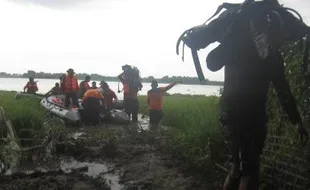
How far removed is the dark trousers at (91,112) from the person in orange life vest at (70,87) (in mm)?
2448

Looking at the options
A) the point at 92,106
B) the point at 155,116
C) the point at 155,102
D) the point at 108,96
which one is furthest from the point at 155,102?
the point at 108,96

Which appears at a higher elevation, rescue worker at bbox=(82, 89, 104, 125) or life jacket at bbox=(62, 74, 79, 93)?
life jacket at bbox=(62, 74, 79, 93)

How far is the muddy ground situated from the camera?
18.8ft

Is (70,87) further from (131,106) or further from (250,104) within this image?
(250,104)

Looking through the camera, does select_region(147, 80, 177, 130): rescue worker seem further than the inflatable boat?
Yes

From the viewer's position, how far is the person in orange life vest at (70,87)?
15406 mm

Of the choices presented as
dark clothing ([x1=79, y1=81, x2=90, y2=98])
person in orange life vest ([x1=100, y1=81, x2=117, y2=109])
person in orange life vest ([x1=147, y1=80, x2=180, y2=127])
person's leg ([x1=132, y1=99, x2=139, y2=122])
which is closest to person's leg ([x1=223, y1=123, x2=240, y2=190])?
person in orange life vest ([x1=147, y1=80, x2=180, y2=127])

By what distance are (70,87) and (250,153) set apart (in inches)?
518

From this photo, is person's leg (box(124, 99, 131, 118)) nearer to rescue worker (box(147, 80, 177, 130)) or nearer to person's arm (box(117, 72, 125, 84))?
person's arm (box(117, 72, 125, 84))

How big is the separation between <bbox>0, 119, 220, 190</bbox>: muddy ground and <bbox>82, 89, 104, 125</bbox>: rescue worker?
9.29 ft

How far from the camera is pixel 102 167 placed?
7.12 metres

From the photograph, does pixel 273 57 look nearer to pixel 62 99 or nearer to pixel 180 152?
pixel 180 152

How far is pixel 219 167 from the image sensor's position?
18.3ft

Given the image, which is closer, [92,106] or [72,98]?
[92,106]
